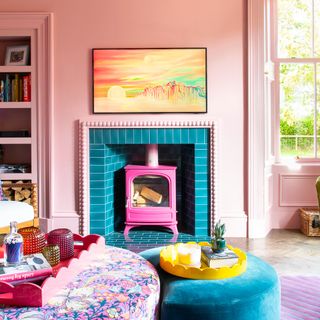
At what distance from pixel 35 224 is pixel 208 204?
1673 millimetres

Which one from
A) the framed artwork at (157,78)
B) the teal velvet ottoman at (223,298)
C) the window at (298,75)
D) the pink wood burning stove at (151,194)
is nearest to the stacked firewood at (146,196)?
the pink wood burning stove at (151,194)

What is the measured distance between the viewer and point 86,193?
12.7 ft

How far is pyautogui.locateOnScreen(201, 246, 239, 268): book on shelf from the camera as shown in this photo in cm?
180

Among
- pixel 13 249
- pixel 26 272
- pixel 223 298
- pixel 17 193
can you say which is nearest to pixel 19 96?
pixel 17 193

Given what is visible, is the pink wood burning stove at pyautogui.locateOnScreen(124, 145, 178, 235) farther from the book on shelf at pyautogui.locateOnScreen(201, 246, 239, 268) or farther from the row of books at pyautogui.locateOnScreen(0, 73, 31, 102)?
the book on shelf at pyautogui.locateOnScreen(201, 246, 239, 268)

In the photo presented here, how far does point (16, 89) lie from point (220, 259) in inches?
117

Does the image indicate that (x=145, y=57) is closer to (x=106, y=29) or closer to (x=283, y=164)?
(x=106, y=29)

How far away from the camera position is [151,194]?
4.00 meters

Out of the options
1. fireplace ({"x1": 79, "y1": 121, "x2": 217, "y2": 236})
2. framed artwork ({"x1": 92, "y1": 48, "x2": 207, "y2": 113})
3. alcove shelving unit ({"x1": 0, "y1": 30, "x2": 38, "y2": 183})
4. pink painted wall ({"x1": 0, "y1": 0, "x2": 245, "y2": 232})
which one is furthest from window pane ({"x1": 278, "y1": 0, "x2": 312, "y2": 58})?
alcove shelving unit ({"x1": 0, "y1": 30, "x2": 38, "y2": 183})

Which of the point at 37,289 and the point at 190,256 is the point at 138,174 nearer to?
the point at 190,256

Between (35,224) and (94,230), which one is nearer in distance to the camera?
(35,224)

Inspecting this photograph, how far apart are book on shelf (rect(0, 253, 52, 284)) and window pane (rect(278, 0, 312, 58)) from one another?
3.60 m

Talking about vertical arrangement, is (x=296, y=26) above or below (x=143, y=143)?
above

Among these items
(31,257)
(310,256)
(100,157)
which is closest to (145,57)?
(100,157)
